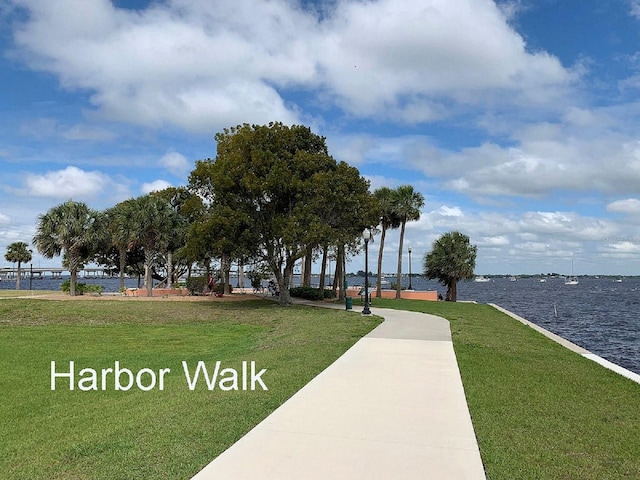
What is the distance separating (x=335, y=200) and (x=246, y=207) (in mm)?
4734

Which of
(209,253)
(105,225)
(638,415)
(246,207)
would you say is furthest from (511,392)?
(105,225)

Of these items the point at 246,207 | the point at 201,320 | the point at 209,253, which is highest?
the point at 246,207

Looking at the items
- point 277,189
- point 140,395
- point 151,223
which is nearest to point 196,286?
point 151,223

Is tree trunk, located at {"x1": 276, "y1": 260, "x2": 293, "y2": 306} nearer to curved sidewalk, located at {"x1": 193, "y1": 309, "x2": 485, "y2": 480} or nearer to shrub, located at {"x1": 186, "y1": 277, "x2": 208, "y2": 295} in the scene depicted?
shrub, located at {"x1": 186, "y1": 277, "x2": 208, "y2": 295}

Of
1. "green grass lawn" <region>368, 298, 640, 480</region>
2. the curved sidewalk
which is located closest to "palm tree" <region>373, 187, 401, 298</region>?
"green grass lawn" <region>368, 298, 640, 480</region>

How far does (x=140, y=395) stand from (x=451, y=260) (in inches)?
1460

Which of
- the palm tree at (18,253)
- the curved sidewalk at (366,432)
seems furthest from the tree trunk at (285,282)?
the palm tree at (18,253)

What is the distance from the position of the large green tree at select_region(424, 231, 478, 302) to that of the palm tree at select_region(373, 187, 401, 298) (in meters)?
4.41

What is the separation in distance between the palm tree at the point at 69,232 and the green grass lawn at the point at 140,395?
1544cm

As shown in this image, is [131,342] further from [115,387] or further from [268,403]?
[268,403]

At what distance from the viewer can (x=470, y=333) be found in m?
16.3

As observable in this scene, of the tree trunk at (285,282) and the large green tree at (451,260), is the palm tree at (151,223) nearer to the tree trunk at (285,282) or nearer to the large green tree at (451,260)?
the tree trunk at (285,282)

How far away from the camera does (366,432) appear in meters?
6.09

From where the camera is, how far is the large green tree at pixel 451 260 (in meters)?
42.3
